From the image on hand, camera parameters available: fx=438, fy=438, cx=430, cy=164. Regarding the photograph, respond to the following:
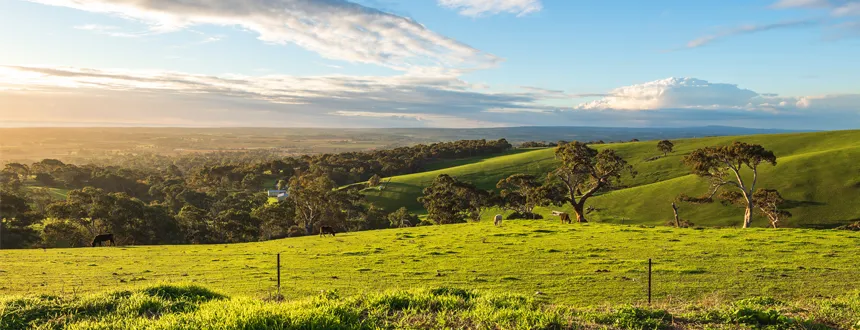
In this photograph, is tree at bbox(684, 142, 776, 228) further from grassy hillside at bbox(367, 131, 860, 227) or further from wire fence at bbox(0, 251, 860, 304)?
wire fence at bbox(0, 251, 860, 304)

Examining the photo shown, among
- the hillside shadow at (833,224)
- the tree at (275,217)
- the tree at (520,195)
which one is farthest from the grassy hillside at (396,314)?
the tree at (275,217)

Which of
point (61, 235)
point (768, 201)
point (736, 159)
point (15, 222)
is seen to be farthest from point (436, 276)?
point (15, 222)

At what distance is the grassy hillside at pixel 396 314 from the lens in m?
8.20

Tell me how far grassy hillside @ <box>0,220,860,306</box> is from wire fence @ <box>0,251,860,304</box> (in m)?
0.05

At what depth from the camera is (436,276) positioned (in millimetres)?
19656

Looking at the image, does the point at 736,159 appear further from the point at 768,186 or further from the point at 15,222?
the point at 15,222

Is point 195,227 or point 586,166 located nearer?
point 586,166

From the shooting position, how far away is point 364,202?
91.9 meters

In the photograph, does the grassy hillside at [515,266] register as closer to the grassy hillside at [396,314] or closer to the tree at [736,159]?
the grassy hillside at [396,314]

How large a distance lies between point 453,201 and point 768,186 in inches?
1751

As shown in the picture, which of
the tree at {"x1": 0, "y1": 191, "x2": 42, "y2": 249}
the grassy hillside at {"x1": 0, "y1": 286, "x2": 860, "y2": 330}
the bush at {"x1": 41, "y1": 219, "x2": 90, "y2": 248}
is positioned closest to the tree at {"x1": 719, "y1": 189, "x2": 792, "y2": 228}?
the grassy hillside at {"x1": 0, "y1": 286, "x2": 860, "y2": 330}

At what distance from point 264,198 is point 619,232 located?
76.3m

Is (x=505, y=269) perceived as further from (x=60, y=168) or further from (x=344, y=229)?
(x=60, y=168)

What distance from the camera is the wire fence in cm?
1614
